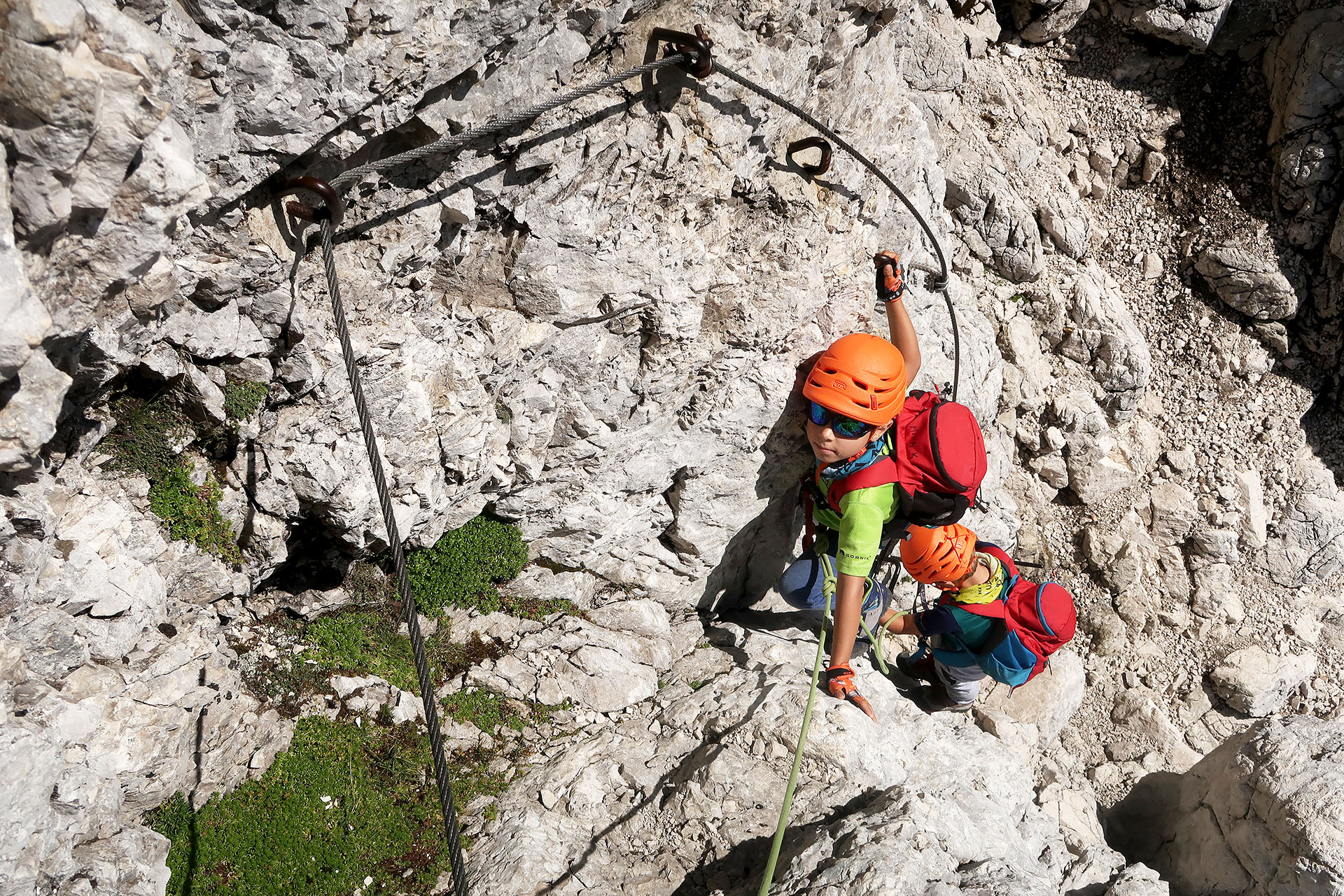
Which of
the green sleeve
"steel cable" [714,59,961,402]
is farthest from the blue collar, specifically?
"steel cable" [714,59,961,402]

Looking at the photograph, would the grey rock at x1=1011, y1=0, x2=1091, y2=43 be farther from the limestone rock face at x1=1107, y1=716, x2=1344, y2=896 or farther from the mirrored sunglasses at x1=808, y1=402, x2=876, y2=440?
the limestone rock face at x1=1107, y1=716, x2=1344, y2=896

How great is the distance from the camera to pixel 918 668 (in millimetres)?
9633

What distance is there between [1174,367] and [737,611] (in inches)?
311

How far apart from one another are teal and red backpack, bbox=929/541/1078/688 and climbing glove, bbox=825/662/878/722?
173 cm

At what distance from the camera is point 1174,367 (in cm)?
1161

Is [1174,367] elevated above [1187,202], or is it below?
below

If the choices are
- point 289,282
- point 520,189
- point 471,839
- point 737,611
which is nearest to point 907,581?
point 737,611

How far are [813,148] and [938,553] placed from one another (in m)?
4.33

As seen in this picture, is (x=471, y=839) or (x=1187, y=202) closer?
(x=471, y=839)

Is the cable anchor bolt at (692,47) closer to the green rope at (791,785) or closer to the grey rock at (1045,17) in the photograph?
the green rope at (791,785)

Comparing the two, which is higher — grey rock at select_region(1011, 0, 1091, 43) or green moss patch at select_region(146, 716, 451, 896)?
grey rock at select_region(1011, 0, 1091, 43)

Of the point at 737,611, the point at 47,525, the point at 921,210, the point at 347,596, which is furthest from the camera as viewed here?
the point at 737,611

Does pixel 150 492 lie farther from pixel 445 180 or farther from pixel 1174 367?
pixel 1174 367

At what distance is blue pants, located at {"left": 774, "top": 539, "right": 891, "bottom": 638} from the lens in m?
9.01
